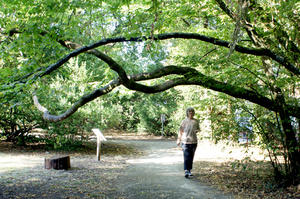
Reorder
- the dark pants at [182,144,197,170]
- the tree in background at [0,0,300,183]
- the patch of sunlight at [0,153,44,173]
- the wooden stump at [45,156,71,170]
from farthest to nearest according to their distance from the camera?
1. the patch of sunlight at [0,153,44,173]
2. the wooden stump at [45,156,71,170]
3. the dark pants at [182,144,197,170]
4. the tree in background at [0,0,300,183]

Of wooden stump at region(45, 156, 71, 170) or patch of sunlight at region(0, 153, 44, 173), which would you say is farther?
patch of sunlight at region(0, 153, 44, 173)

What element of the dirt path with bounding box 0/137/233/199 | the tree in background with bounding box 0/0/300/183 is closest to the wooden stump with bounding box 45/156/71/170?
the dirt path with bounding box 0/137/233/199

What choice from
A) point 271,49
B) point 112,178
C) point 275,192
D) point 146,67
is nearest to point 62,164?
point 112,178

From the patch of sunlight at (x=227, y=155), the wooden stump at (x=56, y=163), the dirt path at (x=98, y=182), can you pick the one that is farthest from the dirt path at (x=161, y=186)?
the patch of sunlight at (x=227, y=155)

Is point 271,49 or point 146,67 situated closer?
point 271,49

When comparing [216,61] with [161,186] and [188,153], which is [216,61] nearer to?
[188,153]

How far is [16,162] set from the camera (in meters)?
9.69

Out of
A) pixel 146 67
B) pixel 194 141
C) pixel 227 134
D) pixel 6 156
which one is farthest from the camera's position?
pixel 146 67

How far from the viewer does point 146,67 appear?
2280 cm

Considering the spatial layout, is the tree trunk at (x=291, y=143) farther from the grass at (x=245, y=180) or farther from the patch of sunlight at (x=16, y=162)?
the patch of sunlight at (x=16, y=162)

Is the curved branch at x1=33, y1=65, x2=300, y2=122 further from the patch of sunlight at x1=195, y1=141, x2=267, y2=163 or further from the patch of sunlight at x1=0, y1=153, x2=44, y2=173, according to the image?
the patch of sunlight at x1=0, y1=153, x2=44, y2=173

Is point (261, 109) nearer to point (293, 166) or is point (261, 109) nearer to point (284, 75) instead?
point (284, 75)

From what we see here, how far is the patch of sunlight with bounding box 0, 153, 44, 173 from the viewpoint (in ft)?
28.6

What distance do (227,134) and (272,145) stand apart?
1.03 meters
